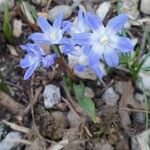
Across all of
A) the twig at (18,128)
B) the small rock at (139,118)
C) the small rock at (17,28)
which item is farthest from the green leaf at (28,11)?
the small rock at (139,118)

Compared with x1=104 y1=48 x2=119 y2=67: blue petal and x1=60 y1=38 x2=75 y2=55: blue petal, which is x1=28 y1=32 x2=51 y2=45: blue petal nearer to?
x1=60 y1=38 x2=75 y2=55: blue petal

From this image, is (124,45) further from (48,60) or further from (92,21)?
(48,60)

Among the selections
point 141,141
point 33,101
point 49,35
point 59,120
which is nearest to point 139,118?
point 141,141

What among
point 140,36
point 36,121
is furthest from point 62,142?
point 140,36

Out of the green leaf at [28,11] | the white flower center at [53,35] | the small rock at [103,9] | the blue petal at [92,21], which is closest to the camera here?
the blue petal at [92,21]

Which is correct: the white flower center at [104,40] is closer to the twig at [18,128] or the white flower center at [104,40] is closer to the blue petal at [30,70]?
the blue petal at [30,70]

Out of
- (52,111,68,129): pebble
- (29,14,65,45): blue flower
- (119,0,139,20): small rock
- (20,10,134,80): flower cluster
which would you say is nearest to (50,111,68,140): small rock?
(52,111,68,129): pebble
